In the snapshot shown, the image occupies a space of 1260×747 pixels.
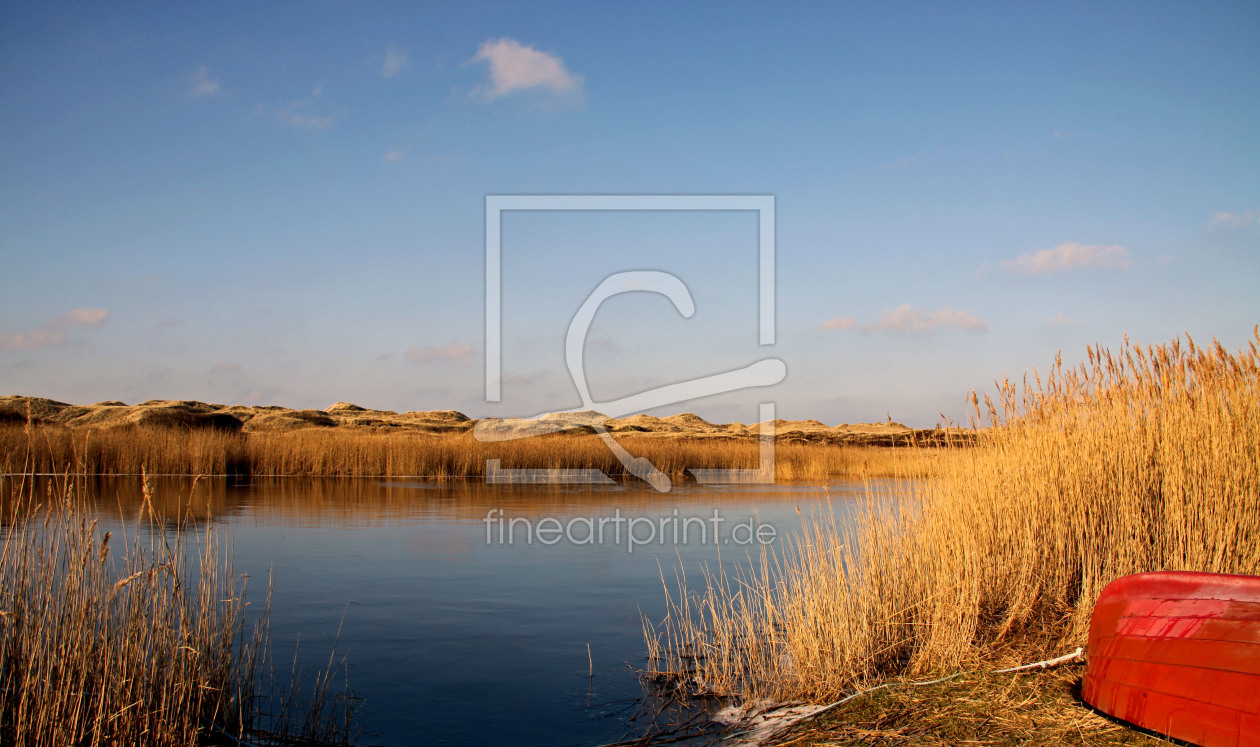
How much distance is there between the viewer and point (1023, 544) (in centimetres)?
579

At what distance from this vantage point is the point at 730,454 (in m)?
24.2

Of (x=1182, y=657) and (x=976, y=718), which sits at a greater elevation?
(x=1182, y=657)

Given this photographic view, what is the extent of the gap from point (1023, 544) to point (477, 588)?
5.07 meters

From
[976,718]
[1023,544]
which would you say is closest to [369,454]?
[1023,544]

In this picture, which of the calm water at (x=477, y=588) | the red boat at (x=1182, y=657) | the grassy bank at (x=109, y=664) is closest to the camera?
the red boat at (x=1182, y=657)

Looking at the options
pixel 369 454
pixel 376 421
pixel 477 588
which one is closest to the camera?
pixel 477 588

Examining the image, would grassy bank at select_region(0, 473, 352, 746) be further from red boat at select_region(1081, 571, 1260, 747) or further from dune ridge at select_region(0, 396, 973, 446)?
dune ridge at select_region(0, 396, 973, 446)

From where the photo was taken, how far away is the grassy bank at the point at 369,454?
1855cm

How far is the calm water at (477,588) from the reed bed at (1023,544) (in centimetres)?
83

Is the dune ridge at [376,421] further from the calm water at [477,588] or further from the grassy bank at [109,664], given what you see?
the grassy bank at [109,664]

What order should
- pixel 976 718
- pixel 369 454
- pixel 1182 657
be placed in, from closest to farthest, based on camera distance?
pixel 1182 657, pixel 976 718, pixel 369 454
